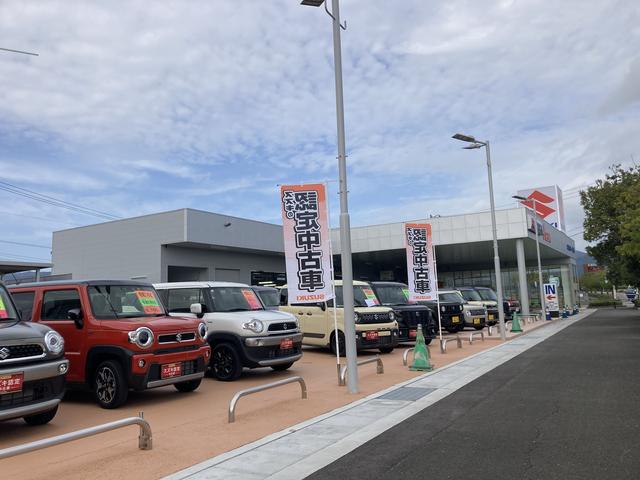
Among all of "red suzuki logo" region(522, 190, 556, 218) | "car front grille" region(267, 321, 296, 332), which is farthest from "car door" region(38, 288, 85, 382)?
"red suzuki logo" region(522, 190, 556, 218)

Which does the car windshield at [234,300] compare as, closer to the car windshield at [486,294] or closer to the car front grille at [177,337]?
the car front grille at [177,337]

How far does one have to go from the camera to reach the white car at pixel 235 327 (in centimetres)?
1038

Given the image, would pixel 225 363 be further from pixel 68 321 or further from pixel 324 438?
pixel 324 438

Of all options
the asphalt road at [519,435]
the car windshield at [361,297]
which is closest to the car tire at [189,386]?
the asphalt road at [519,435]

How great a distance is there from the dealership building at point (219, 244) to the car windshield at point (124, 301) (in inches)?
676

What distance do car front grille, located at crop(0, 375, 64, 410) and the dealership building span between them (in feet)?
66.1

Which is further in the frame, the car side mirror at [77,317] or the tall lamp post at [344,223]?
the tall lamp post at [344,223]

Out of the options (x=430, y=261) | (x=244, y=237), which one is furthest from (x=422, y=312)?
(x=244, y=237)

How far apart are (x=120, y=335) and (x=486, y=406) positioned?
5.57 meters

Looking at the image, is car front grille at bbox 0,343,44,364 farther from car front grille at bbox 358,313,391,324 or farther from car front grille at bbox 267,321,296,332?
car front grille at bbox 358,313,391,324

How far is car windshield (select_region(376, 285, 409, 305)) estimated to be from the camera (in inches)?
691

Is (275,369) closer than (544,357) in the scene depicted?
Yes

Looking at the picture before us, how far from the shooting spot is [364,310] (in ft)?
47.6

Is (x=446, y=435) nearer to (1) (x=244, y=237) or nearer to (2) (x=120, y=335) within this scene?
(2) (x=120, y=335)
